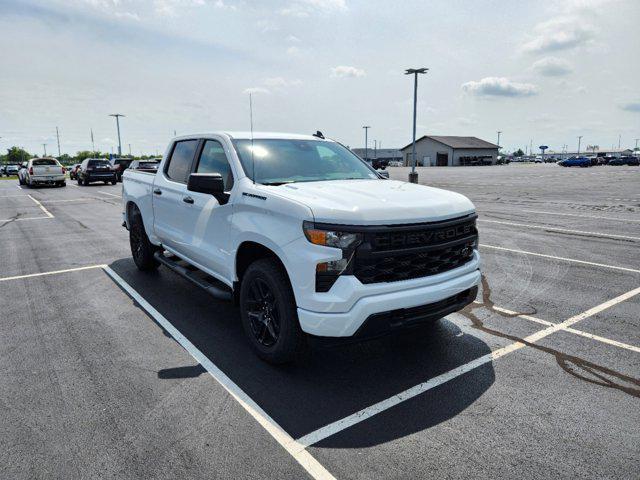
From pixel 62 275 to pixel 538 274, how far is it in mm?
7139

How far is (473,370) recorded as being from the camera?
3680mm

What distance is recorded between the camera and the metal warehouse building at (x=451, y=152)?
8800cm

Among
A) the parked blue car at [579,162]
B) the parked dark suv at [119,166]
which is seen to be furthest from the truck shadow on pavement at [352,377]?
the parked blue car at [579,162]

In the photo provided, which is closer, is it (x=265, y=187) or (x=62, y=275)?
(x=265, y=187)

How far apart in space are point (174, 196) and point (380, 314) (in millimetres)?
3258

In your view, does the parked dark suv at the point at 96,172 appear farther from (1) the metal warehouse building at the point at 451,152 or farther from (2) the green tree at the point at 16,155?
(2) the green tree at the point at 16,155

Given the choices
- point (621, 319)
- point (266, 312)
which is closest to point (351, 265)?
point (266, 312)

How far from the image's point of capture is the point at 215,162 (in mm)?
4672

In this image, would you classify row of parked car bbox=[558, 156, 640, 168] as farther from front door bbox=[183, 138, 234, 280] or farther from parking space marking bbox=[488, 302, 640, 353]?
front door bbox=[183, 138, 234, 280]

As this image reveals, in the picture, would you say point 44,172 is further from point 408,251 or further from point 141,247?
point 408,251

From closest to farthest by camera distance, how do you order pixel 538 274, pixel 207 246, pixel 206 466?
pixel 206 466
pixel 207 246
pixel 538 274

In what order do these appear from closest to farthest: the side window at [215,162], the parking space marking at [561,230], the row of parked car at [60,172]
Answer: the side window at [215,162] → the parking space marking at [561,230] → the row of parked car at [60,172]

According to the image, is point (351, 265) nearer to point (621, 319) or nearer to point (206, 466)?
point (206, 466)

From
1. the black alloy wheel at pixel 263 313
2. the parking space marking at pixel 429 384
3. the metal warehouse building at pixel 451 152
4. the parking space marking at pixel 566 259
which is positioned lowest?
the parking space marking at pixel 429 384
